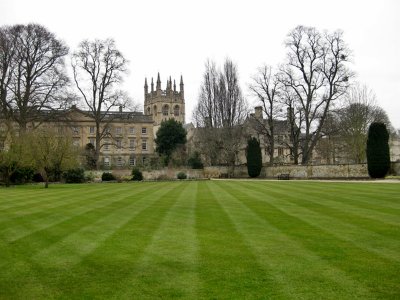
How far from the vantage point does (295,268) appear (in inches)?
246

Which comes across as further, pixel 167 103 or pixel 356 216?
pixel 167 103

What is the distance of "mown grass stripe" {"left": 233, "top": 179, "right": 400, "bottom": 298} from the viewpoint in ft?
18.0

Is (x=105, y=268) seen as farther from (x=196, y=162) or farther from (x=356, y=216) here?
(x=196, y=162)

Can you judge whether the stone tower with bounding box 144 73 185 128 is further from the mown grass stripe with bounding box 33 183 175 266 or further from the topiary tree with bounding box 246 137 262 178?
the mown grass stripe with bounding box 33 183 175 266

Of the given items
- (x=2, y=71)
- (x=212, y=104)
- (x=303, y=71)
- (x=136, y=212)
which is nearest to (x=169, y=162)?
(x=212, y=104)

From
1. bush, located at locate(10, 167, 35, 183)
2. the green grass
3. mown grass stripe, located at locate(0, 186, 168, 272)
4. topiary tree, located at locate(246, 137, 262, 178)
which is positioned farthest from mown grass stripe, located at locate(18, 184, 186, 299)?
topiary tree, located at locate(246, 137, 262, 178)

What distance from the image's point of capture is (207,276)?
6000 mm

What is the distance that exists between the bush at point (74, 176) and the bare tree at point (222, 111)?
16.2 metres

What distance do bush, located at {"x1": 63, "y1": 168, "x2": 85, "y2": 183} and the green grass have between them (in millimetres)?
30447

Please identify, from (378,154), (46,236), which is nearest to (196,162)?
(378,154)

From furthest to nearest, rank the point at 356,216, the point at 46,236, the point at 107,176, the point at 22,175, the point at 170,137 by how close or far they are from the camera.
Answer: the point at 170,137 → the point at 107,176 → the point at 22,175 → the point at 356,216 → the point at 46,236

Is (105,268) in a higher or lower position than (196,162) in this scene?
lower

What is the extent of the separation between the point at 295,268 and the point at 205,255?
5.25 ft

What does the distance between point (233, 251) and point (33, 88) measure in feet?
120
